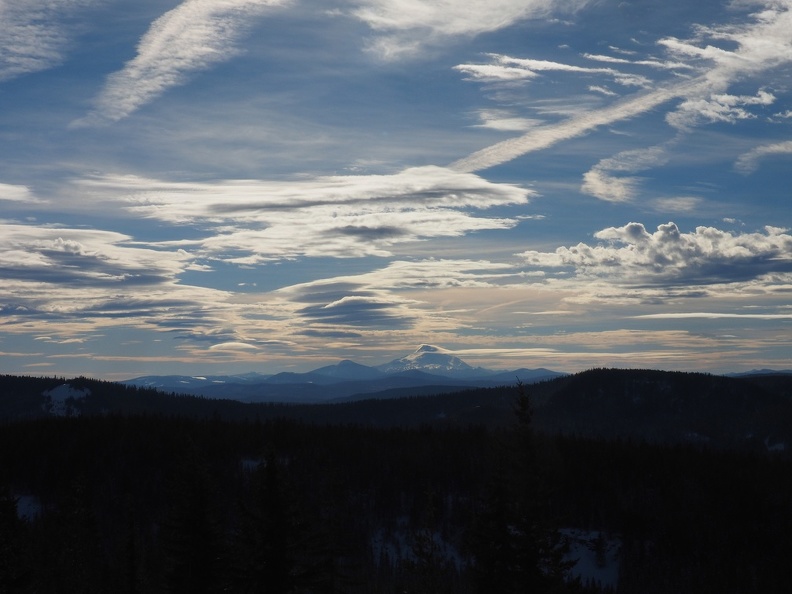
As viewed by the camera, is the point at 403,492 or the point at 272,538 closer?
the point at 272,538

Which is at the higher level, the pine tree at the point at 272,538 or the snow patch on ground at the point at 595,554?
the pine tree at the point at 272,538

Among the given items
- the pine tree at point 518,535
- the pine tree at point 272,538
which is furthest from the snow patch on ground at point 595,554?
the pine tree at point 272,538

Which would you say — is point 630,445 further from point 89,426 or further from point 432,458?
point 89,426

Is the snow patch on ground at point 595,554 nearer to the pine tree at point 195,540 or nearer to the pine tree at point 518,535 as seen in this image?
the pine tree at point 518,535

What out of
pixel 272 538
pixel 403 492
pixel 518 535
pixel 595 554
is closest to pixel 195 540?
pixel 272 538

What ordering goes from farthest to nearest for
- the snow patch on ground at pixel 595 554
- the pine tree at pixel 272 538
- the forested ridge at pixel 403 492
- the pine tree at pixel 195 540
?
the snow patch on ground at pixel 595 554
the forested ridge at pixel 403 492
the pine tree at pixel 195 540
the pine tree at pixel 272 538

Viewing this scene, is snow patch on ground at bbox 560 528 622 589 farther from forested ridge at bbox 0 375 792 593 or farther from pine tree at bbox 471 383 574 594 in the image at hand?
pine tree at bbox 471 383 574 594

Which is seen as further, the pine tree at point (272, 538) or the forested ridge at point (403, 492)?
the forested ridge at point (403, 492)

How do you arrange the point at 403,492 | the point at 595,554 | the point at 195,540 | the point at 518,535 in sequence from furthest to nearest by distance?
the point at 403,492 < the point at 595,554 < the point at 518,535 < the point at 195,540

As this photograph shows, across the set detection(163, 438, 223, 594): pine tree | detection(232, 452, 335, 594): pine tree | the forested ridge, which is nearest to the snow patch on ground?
the forested ridge

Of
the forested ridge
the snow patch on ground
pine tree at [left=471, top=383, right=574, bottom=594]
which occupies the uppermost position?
pine tree at [left=471, top=383, right=574, bottom=594]

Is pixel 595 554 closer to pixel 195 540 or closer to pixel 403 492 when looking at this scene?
pixel 403 492

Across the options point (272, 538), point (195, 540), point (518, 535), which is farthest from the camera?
point (518, 535)

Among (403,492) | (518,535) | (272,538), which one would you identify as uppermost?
(272,538)
